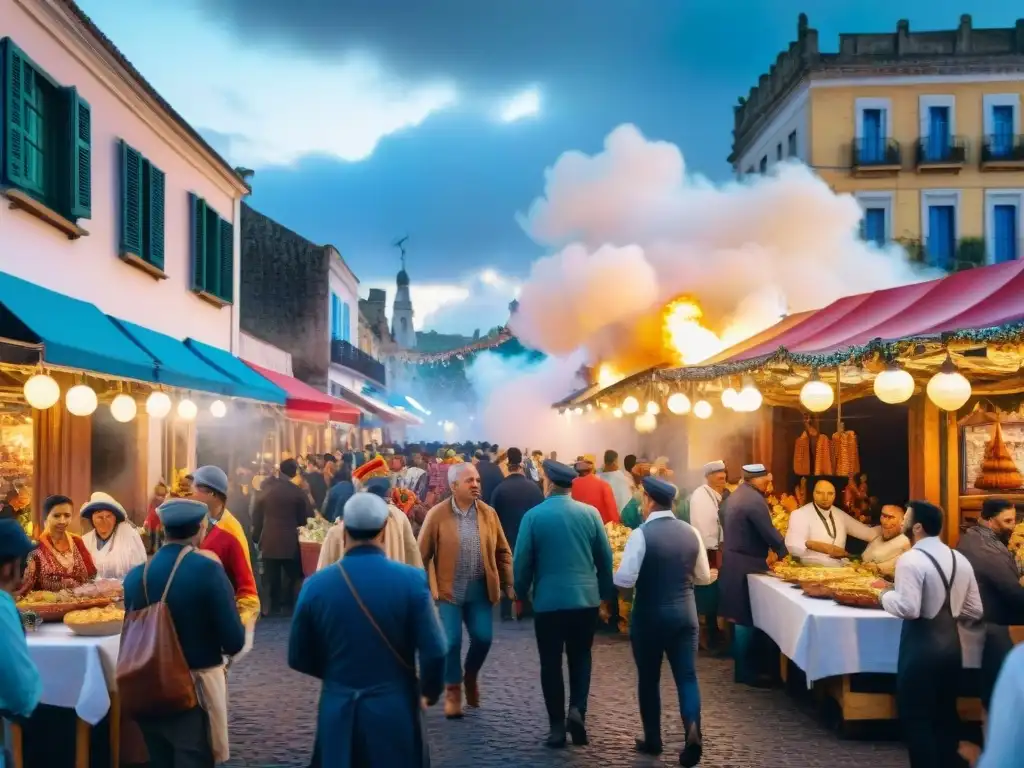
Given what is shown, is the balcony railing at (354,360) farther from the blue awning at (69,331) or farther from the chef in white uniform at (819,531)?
the chef in white uniform at (819,531)

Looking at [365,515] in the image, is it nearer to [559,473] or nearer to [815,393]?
[559,473]

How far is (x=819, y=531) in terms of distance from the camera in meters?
10.0

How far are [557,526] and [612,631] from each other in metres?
5.00

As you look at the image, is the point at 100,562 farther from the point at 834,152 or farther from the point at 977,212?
the point at 977,212

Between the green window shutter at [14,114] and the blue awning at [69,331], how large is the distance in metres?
0.97

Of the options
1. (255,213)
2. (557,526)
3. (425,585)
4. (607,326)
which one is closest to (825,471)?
(557,526)

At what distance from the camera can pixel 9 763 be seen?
13.5 feet

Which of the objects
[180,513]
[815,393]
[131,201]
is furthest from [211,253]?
[180,513]

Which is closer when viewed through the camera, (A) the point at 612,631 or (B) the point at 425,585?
(B) the point at 425,585

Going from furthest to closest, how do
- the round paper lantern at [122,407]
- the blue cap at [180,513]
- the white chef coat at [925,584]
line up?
the round paper lantern at [122,407] → the white chef coat at [925,584] → the blue cap at [180,513]

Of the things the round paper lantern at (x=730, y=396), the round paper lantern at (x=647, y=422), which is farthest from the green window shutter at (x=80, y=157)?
the round paper lantern at (x=647, y=422)

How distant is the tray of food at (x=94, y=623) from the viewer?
261 inches

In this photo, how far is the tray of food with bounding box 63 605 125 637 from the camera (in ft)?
21.8

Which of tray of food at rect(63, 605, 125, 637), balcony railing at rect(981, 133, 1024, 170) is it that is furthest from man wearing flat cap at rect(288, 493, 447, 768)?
balcony railing at rect(981, 133, 1024, 170)
